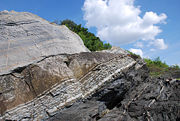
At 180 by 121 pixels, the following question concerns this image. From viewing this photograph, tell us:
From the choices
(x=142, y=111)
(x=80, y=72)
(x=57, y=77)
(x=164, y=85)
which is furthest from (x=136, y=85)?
(x=57, y=77)

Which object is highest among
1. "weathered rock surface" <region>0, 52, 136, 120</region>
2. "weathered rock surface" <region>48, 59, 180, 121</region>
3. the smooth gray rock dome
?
the smooth gray rock dome

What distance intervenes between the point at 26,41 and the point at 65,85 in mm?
1666

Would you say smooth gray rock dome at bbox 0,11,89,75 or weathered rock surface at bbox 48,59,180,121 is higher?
smooth gray rock dome at bbox 0,11,89,75

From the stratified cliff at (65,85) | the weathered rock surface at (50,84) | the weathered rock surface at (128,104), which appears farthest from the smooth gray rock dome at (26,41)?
the weathered rock surface at (128,104)

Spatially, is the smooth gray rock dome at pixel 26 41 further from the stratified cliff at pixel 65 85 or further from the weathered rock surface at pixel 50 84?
the weathered rock surface at pixel 50 84

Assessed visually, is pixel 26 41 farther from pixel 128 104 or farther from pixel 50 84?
pixel 128 104

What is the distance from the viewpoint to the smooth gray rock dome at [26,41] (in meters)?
3.77

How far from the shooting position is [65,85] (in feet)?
12.2

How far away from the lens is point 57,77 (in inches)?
146

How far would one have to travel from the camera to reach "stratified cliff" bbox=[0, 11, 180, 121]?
3.45 m

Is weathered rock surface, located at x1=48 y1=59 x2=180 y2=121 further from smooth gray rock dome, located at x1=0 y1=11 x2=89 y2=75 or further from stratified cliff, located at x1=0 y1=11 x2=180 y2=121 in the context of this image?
smooth gray rock dome, located at x1=0 y1=11 x2=89 y2=75

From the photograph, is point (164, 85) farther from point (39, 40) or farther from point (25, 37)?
point (25, 37)

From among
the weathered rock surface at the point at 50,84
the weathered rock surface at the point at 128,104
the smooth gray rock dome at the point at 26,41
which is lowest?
the weathered rock surface at the point at 128,104

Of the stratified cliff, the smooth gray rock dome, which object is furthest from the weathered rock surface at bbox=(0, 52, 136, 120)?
the smooth gray rock dome
